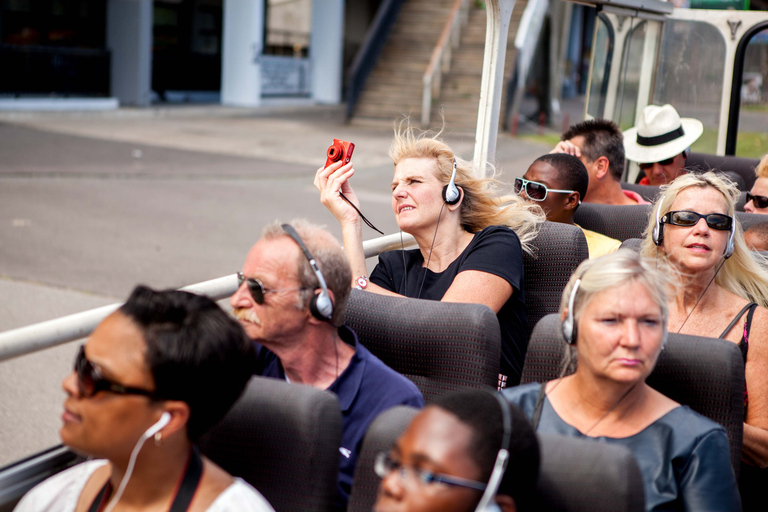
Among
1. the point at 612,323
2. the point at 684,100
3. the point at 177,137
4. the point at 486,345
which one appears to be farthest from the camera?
the point at 177,137

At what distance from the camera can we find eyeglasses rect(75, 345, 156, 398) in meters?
1.63

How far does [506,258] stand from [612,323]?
1068 mm

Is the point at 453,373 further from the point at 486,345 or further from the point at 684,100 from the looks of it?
the point at 684,100

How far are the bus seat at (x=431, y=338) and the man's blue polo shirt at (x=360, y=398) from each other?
0.89 ft

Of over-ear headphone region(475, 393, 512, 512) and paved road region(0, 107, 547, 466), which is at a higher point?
over-ear headphone region(475, 393, 512, 512)

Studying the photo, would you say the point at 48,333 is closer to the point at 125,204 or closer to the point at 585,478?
the point at 585,478

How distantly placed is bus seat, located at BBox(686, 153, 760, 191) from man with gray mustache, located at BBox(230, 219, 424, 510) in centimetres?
472

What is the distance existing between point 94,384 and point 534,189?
8.68ft

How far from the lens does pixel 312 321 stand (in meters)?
2.25

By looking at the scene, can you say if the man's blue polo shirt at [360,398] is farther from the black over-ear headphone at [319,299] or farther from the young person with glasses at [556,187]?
the young person with glasses at [556,187]

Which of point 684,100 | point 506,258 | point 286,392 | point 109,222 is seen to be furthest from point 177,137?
point 286,392

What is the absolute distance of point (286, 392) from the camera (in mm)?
1893

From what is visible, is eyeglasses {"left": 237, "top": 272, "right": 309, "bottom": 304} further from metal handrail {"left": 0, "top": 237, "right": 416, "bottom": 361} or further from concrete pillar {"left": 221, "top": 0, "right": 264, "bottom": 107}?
concrete pillar {"left": 221, "top": 0, "right": 264, "bottom": 107}

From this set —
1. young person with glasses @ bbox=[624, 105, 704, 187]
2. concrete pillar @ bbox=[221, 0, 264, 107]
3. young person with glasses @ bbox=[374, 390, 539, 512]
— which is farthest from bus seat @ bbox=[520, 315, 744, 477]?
concrete pillar @ bbox=[221, 0, 264, 107]
